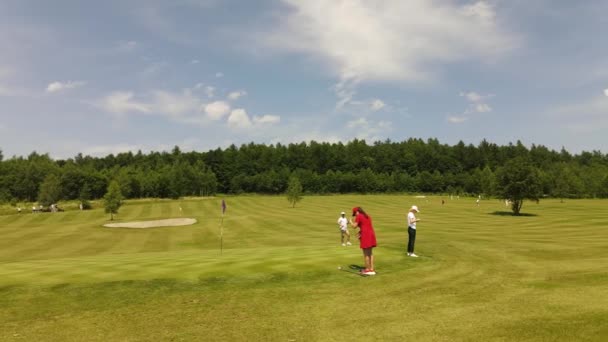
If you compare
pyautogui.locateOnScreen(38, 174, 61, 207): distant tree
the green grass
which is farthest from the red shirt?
pyautogui.locateOnScreen(38, 174, 61, 207): distant tree

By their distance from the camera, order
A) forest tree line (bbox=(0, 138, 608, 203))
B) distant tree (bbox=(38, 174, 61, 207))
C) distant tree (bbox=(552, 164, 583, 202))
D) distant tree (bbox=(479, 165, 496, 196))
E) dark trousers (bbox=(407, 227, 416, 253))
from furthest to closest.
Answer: forest tree line (bbox=(0, 138, 608, 203)) → distant tree (bbox=(552, 164, 583, 202)) → distant tree (bbox=(38, 174, 61, 207)) → distant tree (bbox=(479, 165, 496, 196)) → dark trousers (bbox=(407, 227, 416, 253))

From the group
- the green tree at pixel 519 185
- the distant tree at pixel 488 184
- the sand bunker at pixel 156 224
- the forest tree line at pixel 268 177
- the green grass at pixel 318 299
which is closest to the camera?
the green grass at pixel 318 299

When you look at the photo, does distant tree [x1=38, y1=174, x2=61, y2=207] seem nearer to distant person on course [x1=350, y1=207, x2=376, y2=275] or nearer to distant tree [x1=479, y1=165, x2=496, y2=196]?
distant tree [x1=479, y1=165, x2=496, y2=196]

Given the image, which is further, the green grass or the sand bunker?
the sand bunker

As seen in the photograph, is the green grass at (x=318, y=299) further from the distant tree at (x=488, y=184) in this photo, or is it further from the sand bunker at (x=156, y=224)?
the distant tree at (x=488, y=184)

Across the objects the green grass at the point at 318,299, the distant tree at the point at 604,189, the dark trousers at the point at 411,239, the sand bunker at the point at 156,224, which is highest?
the distant tree at the point at 604,189

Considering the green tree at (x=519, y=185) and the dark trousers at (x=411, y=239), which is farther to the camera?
the green tree at (x=519, y=185)

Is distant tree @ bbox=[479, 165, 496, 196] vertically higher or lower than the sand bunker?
higher

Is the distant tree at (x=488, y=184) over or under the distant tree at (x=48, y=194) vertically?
over

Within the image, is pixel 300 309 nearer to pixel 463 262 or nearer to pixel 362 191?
pixel 463 262

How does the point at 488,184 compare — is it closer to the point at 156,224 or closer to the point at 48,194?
the point at 156,224

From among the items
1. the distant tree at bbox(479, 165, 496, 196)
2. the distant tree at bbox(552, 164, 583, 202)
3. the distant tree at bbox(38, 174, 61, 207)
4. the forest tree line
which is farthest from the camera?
the forest tree line

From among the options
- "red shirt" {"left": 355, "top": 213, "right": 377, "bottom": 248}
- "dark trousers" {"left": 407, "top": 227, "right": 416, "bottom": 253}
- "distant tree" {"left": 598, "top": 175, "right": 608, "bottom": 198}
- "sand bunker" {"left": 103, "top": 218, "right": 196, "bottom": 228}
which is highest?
"distant tree" {"left": 598, "top": 175, "right": 608, "bottom": 198}

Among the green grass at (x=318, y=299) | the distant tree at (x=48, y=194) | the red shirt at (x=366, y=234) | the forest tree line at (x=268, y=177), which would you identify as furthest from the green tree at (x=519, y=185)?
the distant tree at (x=48, y=194)
